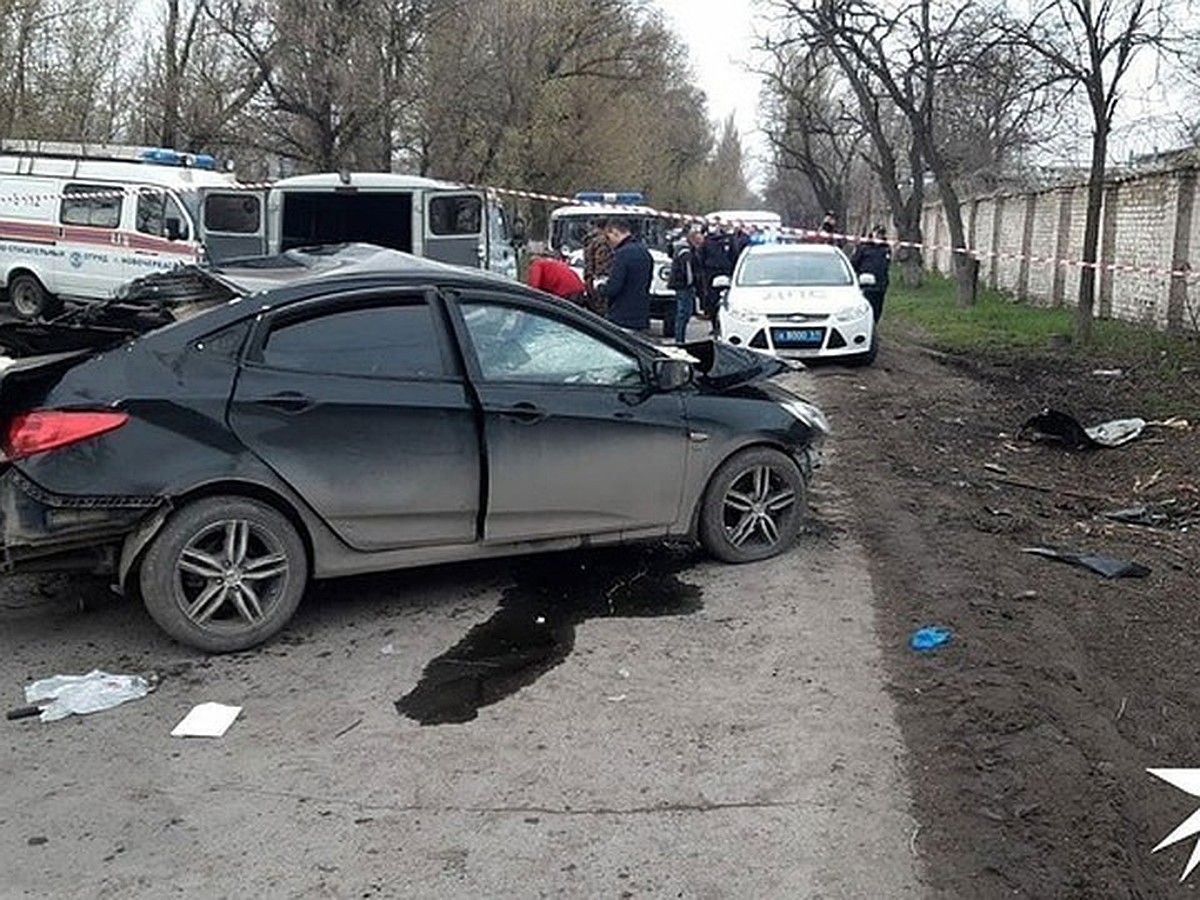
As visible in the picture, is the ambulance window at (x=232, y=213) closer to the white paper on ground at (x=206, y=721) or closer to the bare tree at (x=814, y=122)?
the white paper on ground at (x=206, y=721)

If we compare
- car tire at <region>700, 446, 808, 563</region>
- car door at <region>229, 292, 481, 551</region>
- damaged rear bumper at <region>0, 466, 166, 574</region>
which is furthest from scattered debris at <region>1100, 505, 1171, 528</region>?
damaged rear bumper at <region>0, 466, 166, 574</region>

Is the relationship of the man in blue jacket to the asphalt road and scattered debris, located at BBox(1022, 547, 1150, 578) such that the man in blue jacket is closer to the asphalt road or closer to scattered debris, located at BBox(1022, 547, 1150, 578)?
scattered debris, located at BBox(1022, 547, 1150, 578)

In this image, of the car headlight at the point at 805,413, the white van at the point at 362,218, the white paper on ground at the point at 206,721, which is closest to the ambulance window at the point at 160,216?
the white van at the point at 362,218

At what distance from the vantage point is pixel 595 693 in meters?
4.96

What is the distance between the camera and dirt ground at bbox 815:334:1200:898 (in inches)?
149

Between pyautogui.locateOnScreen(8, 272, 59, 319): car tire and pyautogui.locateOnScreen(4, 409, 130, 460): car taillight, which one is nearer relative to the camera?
pyautogui.locateOnScreen(4, 409, 130, 460): car taillight

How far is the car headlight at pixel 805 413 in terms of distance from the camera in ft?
22.2

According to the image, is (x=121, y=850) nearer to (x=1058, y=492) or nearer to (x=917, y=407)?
(x=1058, y=492)

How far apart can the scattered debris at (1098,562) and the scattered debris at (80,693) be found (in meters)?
4.56

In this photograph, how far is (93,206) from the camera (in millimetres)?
19609

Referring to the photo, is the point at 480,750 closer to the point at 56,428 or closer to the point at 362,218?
the point at 56,428

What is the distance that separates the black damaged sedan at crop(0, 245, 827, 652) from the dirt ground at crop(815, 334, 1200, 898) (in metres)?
1.24

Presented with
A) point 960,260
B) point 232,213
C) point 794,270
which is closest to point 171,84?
point 232,213

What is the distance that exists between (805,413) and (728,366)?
1.62ft
